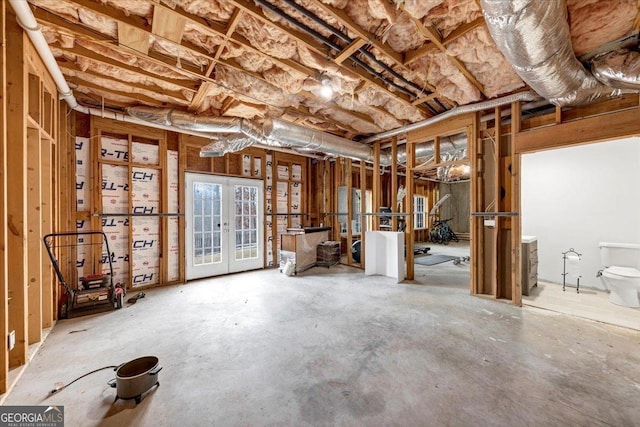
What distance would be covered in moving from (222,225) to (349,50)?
12.7 feet

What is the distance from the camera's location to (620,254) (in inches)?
145

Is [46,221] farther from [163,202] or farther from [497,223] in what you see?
[497,223]

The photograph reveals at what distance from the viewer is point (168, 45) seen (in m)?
2.55

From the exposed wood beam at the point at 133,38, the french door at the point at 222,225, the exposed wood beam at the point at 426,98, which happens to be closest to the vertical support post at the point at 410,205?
the exposed wood beam at the point at 426,98

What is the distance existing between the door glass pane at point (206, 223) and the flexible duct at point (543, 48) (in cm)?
466

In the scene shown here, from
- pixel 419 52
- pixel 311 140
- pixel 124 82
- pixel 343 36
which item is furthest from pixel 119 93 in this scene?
pixel 419 52

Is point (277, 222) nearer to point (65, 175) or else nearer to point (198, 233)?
point (198, 233)

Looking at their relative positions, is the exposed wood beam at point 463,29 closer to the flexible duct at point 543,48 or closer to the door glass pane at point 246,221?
the flexible duct at point 543,48

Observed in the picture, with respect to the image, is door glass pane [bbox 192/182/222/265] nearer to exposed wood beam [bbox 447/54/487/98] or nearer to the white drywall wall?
exposed wood beam [bbox 447/54/487/98]

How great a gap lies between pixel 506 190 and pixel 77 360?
5168 millimetres

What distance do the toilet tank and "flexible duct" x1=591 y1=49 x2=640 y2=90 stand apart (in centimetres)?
260

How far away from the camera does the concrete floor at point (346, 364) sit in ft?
5.18

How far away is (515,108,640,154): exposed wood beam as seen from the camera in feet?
8.42

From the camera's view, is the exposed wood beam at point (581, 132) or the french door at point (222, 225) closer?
the exposed wood beam at point (581, 132)
